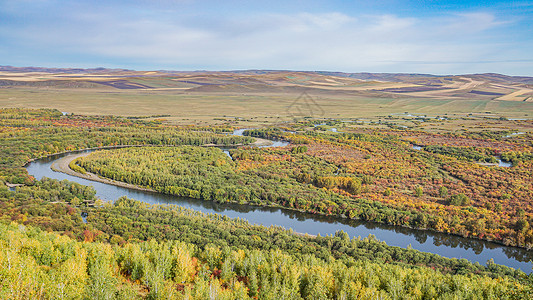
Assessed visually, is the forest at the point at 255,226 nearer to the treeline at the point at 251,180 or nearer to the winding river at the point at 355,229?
the treeline at the point at 251,180

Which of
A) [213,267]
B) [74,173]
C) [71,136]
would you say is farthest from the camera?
[71,136]

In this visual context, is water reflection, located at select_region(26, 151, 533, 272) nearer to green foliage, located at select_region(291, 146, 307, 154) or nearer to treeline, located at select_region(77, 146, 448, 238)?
treeline, located at select_region(77, 146, 448, 238)

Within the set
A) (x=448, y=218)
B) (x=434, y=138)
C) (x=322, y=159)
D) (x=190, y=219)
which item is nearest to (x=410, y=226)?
(x=448, y=218)

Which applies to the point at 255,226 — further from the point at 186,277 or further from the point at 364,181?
the point at 364,181

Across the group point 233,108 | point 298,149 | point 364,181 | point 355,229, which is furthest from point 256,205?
point 233,108

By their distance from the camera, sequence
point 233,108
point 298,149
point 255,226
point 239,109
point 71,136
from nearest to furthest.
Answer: point 255,226, point 298,149, point 71,136, point 239,109, point 233,108

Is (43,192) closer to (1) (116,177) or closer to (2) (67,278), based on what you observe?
(1) (116,177)

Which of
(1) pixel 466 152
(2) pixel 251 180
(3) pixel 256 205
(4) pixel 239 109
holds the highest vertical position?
(4) pixel 239 109

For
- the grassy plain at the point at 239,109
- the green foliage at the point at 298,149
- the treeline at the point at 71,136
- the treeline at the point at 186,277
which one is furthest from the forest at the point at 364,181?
the grassy plain at the point at 239,109
